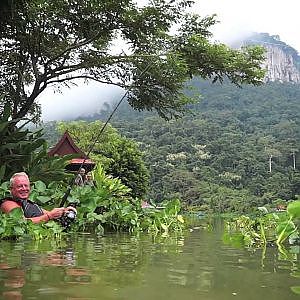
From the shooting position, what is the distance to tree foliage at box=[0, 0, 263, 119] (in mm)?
11992

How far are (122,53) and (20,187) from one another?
28.9ft

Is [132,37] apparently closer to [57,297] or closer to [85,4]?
[85,4]

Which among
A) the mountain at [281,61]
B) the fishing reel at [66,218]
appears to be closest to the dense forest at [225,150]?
the mountain at [281,61]

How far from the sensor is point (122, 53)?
13109 mm

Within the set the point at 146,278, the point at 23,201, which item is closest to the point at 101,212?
the point at 23,201

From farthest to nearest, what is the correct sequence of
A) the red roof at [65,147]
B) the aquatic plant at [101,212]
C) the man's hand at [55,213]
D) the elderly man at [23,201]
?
the red roof at [65,147]
the aquatic plant at [101,212]
the man's hand at [55,213]
the elderly man at [23,201]

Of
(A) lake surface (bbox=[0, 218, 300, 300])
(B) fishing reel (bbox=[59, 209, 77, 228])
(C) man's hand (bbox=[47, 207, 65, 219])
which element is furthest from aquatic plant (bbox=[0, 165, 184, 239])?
(A) lake surface (bbox=[0, 218, 300, 300])

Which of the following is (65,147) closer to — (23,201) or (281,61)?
(23,201)

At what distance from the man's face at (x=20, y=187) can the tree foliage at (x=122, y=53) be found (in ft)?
22.3

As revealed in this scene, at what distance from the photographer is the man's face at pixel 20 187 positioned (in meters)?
4.71

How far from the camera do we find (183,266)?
6.82ft

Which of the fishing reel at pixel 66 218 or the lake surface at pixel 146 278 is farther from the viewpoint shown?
the fishing reel at pixel 66 218

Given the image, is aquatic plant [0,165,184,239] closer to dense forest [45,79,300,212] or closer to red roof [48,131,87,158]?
red roof [48,131,87,158]

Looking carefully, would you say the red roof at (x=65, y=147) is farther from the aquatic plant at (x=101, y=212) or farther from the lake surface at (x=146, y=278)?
the lake surface at (x=146, y=278)
